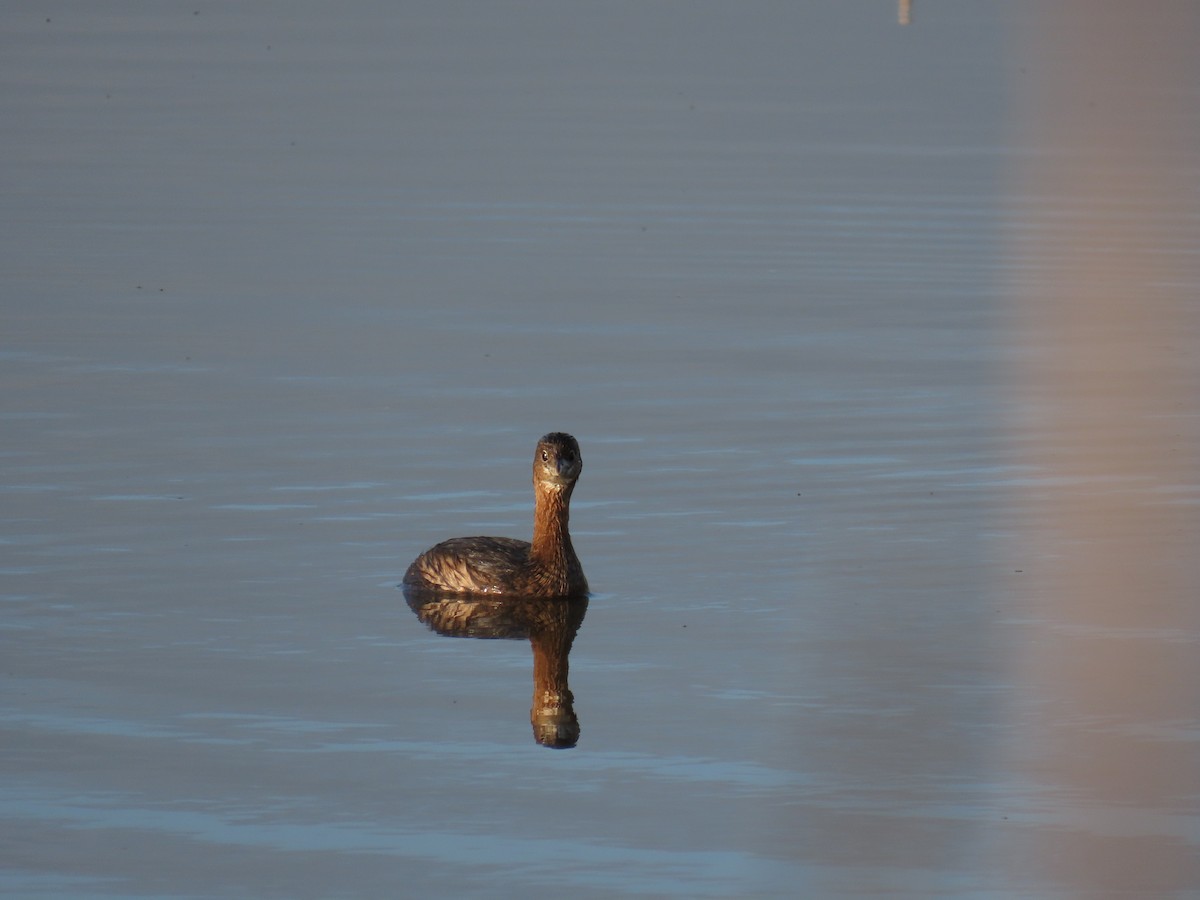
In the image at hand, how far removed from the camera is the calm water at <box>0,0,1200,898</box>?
763 centimetres

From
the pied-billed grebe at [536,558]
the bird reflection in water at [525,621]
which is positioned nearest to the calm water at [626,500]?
the bird reflection in water at [525,621]

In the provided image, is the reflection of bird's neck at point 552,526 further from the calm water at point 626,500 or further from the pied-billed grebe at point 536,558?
the calm water at point 626,500

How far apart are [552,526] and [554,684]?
1457 millimetres

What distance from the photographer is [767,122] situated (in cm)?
2911

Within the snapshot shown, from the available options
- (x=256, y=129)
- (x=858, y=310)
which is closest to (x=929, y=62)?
(x=256, y=129)

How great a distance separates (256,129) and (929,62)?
36.2 ft

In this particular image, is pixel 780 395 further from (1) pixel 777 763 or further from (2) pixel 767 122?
(2) pixel 767 122

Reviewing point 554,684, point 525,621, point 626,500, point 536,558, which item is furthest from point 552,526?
point 626,500

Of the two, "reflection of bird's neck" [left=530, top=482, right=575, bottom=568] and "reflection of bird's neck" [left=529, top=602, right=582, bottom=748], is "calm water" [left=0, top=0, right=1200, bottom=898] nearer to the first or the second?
"reflection of bird's neck" [left=529, top=602, right=582, bottom=748]

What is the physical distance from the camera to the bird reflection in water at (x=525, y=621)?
9.92 metres

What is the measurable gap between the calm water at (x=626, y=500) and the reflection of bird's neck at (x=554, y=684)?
83mm

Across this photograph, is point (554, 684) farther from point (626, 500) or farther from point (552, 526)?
point (626, 500)

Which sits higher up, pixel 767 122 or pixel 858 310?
pixel 767 122

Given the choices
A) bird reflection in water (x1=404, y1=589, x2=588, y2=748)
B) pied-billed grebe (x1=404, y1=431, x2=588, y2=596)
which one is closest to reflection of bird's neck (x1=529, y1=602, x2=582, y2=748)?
bird reflection in water (x1=404, y1=589, x2=588, y2=748)
